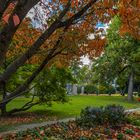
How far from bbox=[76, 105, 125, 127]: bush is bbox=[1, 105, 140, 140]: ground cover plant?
0.16 m

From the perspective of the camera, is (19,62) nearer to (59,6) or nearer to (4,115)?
(59,6)

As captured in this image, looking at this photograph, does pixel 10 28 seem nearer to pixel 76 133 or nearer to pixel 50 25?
pixel 50 25

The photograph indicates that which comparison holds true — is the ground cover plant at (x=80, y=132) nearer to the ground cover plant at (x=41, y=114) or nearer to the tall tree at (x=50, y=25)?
the ground cover plant at (x=41, y=114)

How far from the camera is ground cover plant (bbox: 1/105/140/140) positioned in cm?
1139

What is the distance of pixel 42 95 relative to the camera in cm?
1981

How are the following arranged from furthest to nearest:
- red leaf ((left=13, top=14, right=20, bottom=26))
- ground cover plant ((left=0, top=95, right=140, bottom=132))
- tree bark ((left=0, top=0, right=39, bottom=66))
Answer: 1. ground cover plant ((left=0, top=95, right=140, bottom=132))
2. tree bark ((left=0, top=0, right=39, bottom=66))
3. red leaf ((left=13, top=14, right=20, bottom=26))

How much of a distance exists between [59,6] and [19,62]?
382cm

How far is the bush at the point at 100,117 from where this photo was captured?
1409 centimetres

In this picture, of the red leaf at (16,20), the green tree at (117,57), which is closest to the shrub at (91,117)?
the red leaf at (16,20)

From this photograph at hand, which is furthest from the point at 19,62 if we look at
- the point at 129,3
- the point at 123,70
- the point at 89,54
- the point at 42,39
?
the point at 123,70

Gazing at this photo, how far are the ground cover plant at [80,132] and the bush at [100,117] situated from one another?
A: 6.3 inches

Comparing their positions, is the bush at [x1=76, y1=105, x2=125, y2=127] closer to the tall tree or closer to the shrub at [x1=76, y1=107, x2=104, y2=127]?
the shrub at [x1=76, y1=107, x2=104, y2=127]

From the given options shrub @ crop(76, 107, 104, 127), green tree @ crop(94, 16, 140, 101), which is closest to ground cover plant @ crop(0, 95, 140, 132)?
shrub @ crop(76, 107, 104, 127)

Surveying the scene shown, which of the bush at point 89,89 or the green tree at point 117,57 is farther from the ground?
the green tree at point 117,57
